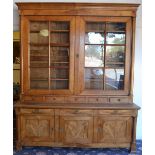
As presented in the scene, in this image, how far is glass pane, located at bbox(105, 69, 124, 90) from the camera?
3317 millimetres

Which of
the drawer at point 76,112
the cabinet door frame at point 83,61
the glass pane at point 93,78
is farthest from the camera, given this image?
the glass pane at point 93,78

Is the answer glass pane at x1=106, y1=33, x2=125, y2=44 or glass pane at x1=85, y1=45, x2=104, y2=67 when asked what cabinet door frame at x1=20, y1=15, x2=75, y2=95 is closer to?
glass pane at x1=85, y1=45, x2=104, y2=67

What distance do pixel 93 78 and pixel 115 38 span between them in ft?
2.33

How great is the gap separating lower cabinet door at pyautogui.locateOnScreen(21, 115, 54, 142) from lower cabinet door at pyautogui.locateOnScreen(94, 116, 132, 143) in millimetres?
683

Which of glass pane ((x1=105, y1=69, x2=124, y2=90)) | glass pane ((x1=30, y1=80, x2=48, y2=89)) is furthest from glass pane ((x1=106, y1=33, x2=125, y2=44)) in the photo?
glass pane ((x1=30, y1=80, x2=48, y2=89))

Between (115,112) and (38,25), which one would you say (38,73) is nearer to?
(38,25)

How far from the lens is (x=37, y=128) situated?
3150 mm

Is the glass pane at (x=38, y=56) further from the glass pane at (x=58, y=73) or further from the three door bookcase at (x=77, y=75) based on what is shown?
the glass pane at (x=58, y=73)

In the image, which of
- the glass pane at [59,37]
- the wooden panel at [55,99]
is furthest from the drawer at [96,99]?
the glass pane at [59,37]

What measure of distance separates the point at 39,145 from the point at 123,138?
1.27 m

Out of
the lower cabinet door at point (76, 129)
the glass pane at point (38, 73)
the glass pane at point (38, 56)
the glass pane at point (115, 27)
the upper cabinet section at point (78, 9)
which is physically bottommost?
the lower cabinet door at point (76, 129)

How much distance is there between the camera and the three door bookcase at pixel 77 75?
10.3 ft

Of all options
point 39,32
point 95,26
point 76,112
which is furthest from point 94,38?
point 76,112
